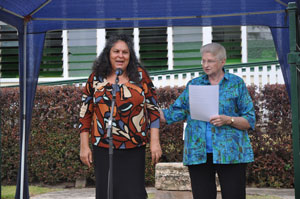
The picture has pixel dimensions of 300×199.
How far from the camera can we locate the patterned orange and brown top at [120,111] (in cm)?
401

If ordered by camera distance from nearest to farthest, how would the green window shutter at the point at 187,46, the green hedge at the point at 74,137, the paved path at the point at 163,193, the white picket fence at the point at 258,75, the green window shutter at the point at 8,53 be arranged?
the paved path at the point at 163,193
the green hedge at the point at 74,137
the white picket fence at the point at 258,75
the green window shutter at the point at 187,46
the green window shutter at the point at 8,53

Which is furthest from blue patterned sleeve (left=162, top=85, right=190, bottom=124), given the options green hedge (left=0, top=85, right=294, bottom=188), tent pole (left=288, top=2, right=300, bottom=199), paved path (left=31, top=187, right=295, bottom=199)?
green hedge (left=0, top=85, right=294, bottom=188)

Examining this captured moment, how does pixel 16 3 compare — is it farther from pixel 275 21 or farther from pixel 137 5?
pixel 275 21

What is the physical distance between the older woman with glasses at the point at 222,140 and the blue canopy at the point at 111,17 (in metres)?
1.52

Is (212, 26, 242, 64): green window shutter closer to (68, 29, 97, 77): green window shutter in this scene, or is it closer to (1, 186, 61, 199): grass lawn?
(68, 29, 97, 77): green window shutter

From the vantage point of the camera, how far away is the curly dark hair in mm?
4172

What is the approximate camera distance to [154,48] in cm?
1080

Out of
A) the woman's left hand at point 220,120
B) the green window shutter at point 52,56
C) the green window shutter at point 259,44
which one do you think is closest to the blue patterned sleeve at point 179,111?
the woman's left hand at point 220,120

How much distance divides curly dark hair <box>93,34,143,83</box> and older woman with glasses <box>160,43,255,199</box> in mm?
601

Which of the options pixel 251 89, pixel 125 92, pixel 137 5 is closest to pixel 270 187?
pixel 251 89

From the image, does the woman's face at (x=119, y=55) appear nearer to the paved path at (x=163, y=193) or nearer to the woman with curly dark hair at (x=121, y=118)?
the woman with curly dark hair at (x=121, y=118)

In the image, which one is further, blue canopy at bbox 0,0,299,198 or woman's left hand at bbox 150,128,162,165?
blue canopy at bbox 0,0,299,198

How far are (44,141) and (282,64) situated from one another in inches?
181

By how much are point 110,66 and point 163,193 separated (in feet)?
12.6
